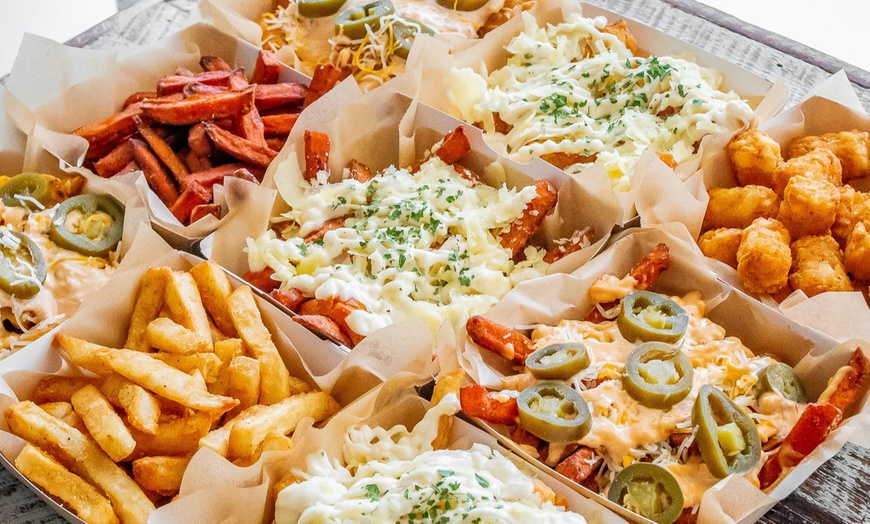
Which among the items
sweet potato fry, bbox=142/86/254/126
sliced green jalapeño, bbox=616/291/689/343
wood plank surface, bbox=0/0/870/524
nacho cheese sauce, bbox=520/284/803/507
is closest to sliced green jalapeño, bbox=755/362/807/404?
nacho cheese sauce, bbox=520/284/803/507

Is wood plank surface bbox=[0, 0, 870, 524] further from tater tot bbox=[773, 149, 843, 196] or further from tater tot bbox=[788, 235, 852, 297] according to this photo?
tater tot bbox=[788, 235, 852, 297]

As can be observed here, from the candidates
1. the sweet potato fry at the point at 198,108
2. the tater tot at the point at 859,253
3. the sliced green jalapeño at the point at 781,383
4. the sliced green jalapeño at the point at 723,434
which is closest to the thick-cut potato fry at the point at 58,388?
the sweet potato fry at the point at 198,108

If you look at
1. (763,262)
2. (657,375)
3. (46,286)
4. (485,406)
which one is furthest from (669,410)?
(46,286)

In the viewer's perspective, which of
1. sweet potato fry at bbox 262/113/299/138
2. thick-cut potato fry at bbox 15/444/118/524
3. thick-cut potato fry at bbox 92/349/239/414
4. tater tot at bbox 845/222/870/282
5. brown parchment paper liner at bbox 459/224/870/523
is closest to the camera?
thick-cut potato fry at bbox 15/444/118/524

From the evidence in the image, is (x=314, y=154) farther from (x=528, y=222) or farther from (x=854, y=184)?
(x=854, y=184)

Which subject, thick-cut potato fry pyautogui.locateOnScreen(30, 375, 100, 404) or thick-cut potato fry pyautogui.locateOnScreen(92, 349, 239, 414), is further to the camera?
thick-cut potato fry pyautogui.locateOnScreen(30, 375, 100, 404)

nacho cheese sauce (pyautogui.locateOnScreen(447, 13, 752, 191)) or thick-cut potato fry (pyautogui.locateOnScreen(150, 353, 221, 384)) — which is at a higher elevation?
nacho cheese sauce (pyautogui.locateOnScreen(447, 13, 752, 191))
